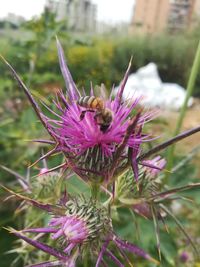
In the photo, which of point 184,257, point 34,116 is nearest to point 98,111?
point 34,116

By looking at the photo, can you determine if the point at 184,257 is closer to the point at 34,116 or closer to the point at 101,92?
the point at 34,116

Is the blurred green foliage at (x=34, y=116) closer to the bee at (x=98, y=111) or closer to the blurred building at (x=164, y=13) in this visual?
the bee at (x=98, y=111)

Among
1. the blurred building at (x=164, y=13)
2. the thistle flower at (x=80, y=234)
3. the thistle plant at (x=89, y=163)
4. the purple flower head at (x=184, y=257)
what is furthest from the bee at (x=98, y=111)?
the blurred building at (x=164, y=13)

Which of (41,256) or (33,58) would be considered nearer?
(41,256)

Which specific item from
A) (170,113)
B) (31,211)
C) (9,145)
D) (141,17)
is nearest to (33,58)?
(9,145)

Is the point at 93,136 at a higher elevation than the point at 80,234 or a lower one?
higher

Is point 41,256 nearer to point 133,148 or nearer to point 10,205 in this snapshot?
point 133,148
